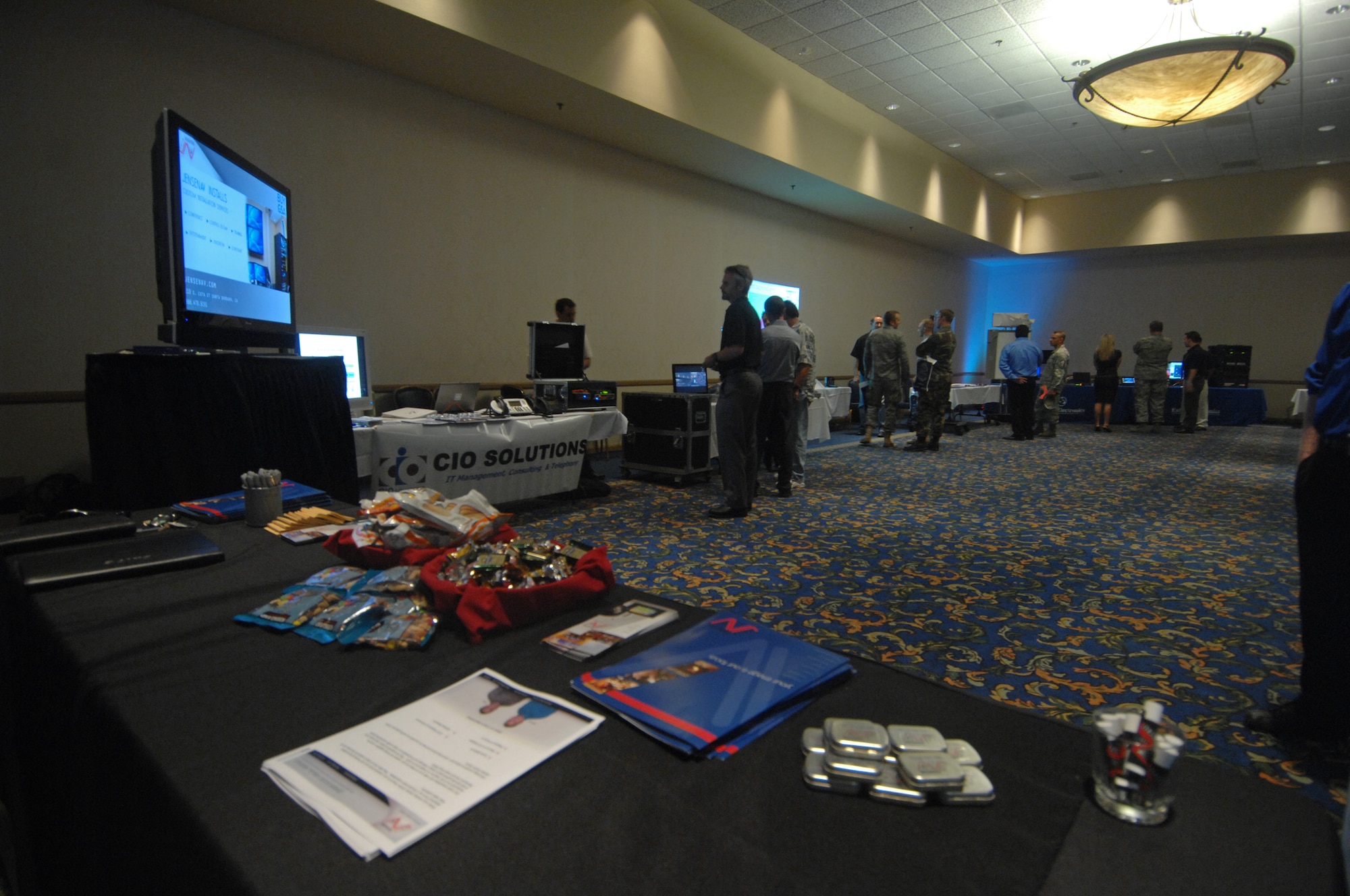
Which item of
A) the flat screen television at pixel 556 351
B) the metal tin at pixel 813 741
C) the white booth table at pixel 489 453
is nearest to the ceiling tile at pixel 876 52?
the flat screen television at pixel 556 351

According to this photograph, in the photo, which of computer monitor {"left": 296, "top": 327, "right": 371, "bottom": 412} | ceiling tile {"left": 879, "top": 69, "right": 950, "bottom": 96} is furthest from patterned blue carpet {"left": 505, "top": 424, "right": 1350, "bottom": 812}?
ceiling tile {"left": 879, "top": 69, "right": 950, "bottom": 96}

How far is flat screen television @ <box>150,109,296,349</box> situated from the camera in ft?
5.45

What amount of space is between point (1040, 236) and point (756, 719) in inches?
532

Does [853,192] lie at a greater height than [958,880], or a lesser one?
greater

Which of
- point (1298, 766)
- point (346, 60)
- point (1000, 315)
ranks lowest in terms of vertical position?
point (1298, 766)

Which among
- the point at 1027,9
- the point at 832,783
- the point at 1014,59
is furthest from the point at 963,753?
the point at 1014,59

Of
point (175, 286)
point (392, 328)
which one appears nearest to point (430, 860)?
point (175, 286)

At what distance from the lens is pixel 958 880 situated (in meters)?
0.52

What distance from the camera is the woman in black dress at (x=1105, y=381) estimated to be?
9164 mm

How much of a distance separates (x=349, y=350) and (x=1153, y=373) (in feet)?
33.7

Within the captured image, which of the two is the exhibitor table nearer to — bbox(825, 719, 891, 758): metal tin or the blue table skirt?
bbox(825, 719, 891, 758): metal tin

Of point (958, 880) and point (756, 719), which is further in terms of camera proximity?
point (756, 719)

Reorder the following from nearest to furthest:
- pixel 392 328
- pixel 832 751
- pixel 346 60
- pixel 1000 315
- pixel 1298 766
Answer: pixel 832 751, pixel 1298 766, pixel 346 60, pixel 392 328, pixel 1000 315

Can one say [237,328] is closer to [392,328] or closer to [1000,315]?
[392,328]
